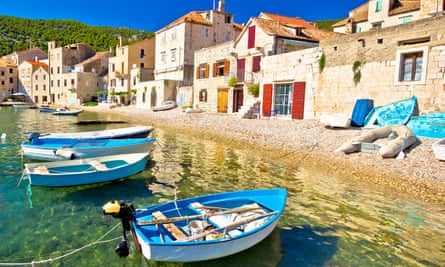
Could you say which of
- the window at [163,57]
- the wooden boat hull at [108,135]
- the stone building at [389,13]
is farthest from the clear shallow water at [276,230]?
the window at [163,57]

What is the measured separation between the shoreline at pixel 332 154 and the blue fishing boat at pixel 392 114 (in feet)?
3.64

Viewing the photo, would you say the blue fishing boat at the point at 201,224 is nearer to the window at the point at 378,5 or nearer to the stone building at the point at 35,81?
the window at the point at 378,5

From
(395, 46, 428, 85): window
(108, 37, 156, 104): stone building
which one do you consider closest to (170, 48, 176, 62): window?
(108, 37, 156, 104): stone building

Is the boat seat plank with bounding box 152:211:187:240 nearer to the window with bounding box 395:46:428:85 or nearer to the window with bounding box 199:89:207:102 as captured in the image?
the window with bounding box 395:46:428:85

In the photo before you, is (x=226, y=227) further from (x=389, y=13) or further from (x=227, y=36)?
(x=227, y=36)

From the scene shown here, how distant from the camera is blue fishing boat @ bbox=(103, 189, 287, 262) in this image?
463cm

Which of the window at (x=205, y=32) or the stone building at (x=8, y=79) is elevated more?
the window at (x=205, y=32)

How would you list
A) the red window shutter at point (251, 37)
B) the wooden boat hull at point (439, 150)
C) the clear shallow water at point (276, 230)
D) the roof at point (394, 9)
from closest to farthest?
the clear shallow water at point (276, 230), the wooden boat hull at point (439, 150), the red window shutter at point (251, 37), the roof at point (394, 9)

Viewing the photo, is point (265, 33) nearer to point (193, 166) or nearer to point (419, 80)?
point (419, 80)

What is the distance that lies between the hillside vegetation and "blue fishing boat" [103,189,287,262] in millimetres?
96322

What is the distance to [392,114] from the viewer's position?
50.2 ft

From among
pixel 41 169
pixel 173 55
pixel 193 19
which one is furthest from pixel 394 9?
pixel 41 169

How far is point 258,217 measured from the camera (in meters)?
5.65

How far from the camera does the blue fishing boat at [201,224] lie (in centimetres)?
463
